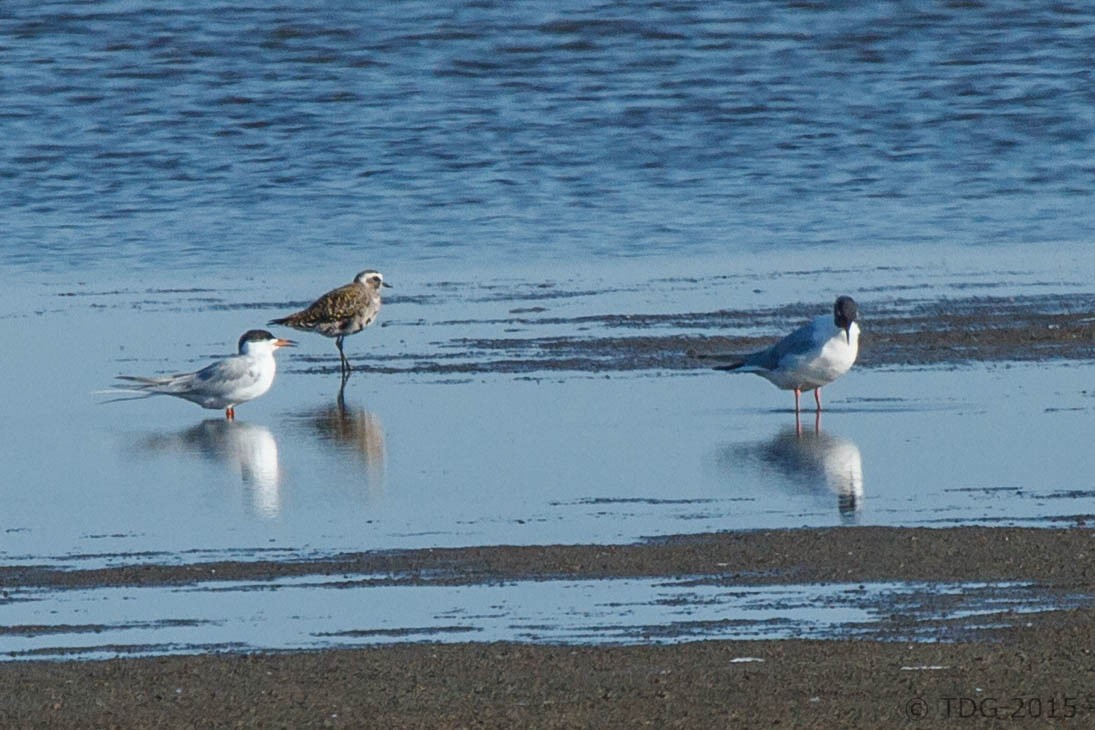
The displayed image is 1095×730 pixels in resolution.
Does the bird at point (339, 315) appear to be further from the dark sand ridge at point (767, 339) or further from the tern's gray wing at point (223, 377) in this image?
the tern's gray wing at point (223, 377)

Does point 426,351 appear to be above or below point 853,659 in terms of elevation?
below

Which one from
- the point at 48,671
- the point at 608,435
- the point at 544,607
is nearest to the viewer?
the point at 48,671

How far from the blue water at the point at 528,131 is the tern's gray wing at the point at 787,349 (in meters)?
6.95

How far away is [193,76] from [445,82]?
3.45 m

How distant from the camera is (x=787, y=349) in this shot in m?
12.5

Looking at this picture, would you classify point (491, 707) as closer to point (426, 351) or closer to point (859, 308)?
point (426, 351)

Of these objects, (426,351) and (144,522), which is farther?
(426,351)

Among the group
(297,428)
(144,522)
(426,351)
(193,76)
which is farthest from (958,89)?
(144,522)

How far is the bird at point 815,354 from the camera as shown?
1227cm

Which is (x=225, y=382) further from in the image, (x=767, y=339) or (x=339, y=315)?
(x=767, y=339)

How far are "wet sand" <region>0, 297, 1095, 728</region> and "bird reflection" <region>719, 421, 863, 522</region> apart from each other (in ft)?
3.81

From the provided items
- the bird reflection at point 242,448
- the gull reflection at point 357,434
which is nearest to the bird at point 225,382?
the bird reflection at point 242,448

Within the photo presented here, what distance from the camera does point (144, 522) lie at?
958 cm

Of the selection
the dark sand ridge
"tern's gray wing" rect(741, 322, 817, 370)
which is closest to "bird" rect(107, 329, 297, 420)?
the dark sand ridge
